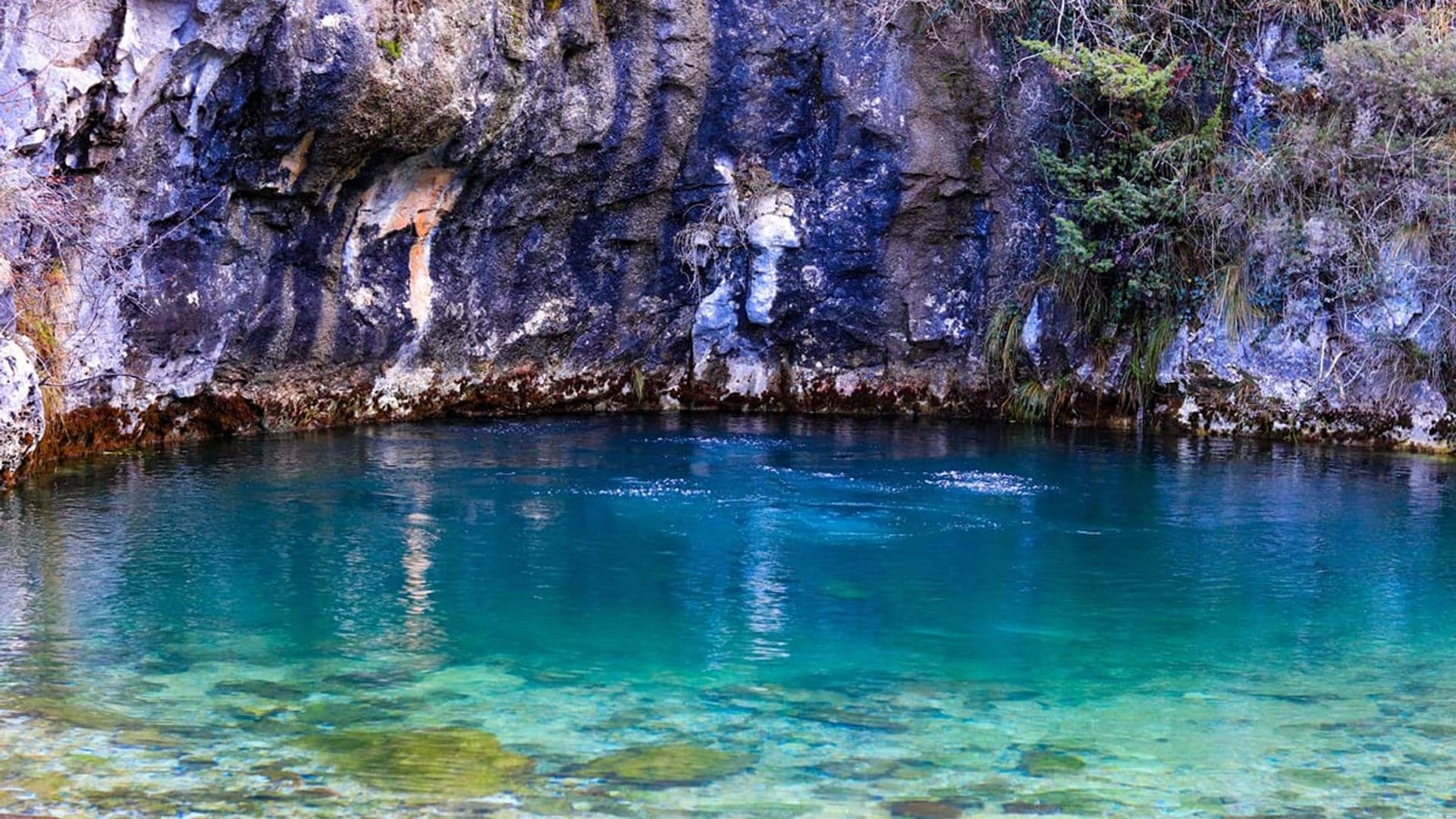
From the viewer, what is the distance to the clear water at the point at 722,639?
4.94 metres

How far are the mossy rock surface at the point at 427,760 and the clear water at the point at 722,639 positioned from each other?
0.01 meters

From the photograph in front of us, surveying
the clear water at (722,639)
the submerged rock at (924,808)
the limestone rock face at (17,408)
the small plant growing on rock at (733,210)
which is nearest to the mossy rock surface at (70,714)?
the clear water at (722,639)

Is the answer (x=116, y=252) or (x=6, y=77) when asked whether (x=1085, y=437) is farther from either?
(x=6, y=77)

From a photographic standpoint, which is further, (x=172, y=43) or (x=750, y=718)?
(x=172, y=43)

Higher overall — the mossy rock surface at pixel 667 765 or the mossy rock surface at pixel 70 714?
the mossy rock surface at pixel 70 714

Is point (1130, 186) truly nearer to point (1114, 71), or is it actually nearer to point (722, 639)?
point (1114, 71)

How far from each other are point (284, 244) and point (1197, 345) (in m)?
7.71

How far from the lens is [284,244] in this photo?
481 inches

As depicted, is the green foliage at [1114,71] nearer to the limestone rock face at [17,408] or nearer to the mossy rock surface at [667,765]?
the limestone rock face at [17,408]

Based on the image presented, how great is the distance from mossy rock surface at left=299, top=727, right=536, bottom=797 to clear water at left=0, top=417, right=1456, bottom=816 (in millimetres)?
13

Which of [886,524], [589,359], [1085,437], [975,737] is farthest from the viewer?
[589,359]

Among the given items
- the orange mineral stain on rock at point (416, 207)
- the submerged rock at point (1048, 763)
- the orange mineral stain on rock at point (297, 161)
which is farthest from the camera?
the orange mineral stain on rock at point (416, 207)

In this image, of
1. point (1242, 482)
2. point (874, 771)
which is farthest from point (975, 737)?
point (1242, 482)

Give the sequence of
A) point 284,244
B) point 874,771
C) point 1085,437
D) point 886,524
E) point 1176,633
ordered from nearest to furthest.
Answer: point 874,771 → point 1176,633 → point 886,524 → point 284,244 → point 1085,437
